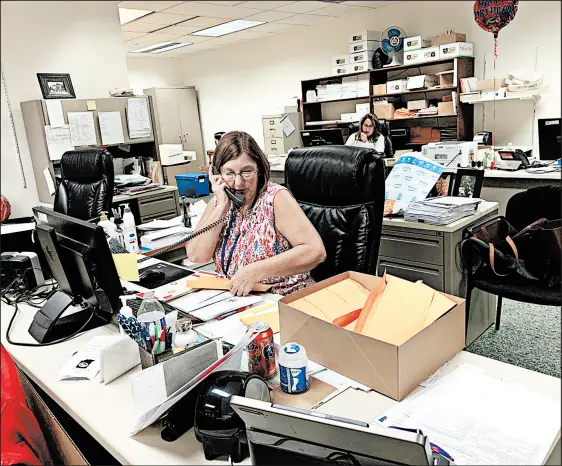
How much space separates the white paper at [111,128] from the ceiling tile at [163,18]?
5.22 feet

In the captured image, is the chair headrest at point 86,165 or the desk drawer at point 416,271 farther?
the chair headrest at point 86,165

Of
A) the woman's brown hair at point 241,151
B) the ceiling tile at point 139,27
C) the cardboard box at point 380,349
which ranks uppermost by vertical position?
the ceiling tile at point 139,27

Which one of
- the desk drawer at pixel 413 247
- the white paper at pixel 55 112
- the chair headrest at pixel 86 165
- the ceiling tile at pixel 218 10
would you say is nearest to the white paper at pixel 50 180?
the chair headrest at pixel 86 165

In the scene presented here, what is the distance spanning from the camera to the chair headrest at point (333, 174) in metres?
1.77

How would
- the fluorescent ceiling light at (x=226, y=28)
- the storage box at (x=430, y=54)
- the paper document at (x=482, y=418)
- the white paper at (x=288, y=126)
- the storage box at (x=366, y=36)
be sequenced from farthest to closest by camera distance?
the white paper at (x=288, y=126) < the fluorescent ceiling light at (x=226, y=28) < the storage box at (x=366, y=36) < the storage box at (x=430, y=54) < the paper document at (x=482, y=418)

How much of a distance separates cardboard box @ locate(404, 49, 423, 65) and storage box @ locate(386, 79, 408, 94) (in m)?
0.21

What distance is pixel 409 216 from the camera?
2535 mm

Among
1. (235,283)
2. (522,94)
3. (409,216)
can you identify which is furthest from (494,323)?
(522,94)

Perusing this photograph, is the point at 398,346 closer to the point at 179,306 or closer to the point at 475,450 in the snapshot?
the point at 475,450

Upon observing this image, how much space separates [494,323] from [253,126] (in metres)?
5.98

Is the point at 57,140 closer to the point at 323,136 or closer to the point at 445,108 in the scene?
the point at 323,136

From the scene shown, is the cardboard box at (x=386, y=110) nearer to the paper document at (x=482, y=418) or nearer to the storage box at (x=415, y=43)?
the storage box at (x=415, y=43)

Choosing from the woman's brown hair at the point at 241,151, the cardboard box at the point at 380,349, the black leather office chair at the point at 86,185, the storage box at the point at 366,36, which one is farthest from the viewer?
the storage box at the point at 366,36

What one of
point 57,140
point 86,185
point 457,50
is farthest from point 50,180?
point 457,50
